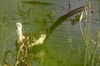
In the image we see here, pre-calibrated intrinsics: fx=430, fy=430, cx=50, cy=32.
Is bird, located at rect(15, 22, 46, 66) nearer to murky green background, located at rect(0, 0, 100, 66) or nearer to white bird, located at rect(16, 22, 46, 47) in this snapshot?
white bird, located at rect(16, 22, 46, 47)

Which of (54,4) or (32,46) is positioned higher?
(54,4)

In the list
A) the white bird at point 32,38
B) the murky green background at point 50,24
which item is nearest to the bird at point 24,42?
the white bird at point 32,38

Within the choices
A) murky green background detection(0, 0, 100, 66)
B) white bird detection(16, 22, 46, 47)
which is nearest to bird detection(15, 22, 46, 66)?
white bird detection(16, 22, 46, 47)

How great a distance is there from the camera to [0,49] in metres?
4.65

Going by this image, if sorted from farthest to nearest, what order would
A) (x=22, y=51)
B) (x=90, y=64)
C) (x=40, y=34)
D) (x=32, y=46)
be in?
1. (x=40, y=34)
2. (x=32, y=46)
3. (x=22, y=51)
4. (x=90, y=64)

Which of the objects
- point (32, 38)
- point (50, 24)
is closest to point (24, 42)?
point (32, 38)

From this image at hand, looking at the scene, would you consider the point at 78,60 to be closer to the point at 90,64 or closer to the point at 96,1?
the point at 90,64

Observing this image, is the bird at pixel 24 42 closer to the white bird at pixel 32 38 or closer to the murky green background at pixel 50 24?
the white bird at pixel 32 38

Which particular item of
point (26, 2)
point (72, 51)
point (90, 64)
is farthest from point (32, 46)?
point (26, 2)

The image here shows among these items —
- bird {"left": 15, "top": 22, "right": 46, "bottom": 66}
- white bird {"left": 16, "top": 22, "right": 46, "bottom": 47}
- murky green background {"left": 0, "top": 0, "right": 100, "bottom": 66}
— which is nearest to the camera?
bird {"left": 15, "top": 22, "right": 46, "bottom": 66}

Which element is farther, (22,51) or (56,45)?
(56,45)

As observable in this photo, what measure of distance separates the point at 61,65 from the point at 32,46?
0.54 m

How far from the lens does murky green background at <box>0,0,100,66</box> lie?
4.41 meters

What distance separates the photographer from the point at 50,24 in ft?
19.9
